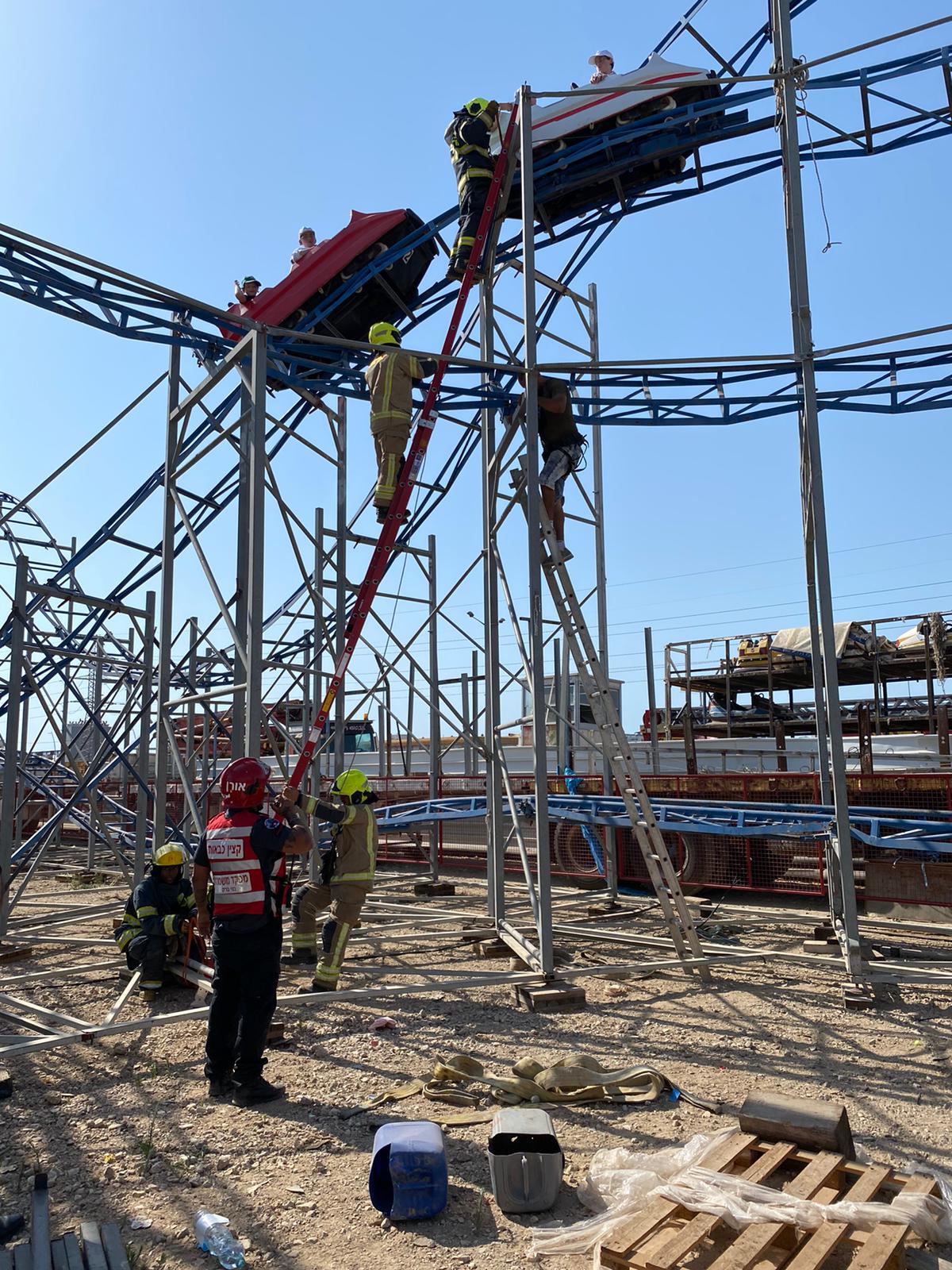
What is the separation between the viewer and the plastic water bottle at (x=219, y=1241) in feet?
11.3

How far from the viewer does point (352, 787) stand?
7.83 meters

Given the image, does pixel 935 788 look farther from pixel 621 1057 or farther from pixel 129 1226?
pixel 129 1226

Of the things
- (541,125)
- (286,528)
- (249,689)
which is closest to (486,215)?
(541,125)

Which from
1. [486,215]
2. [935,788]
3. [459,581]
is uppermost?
[486,215]

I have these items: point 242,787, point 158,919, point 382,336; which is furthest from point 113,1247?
point 382,336

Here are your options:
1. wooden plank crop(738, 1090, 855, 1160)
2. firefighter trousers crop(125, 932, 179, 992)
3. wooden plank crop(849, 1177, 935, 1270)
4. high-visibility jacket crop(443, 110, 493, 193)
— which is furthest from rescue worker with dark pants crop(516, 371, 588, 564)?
wooden plank crop(849, 1177, 935, 1270)

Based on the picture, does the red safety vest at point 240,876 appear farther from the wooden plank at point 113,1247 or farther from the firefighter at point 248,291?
the firefighter at point 248,291

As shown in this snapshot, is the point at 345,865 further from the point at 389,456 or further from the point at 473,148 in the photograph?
the point at 473,148

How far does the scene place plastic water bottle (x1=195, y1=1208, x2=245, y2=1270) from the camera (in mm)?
3439

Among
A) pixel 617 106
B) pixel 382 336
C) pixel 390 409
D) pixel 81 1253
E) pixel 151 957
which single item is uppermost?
pixel 617 106

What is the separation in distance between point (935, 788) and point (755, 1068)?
26.2 feet

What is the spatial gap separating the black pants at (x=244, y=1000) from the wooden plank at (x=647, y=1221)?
253cm

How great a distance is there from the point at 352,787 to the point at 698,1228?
490 centimetres

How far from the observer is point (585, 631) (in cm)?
838
